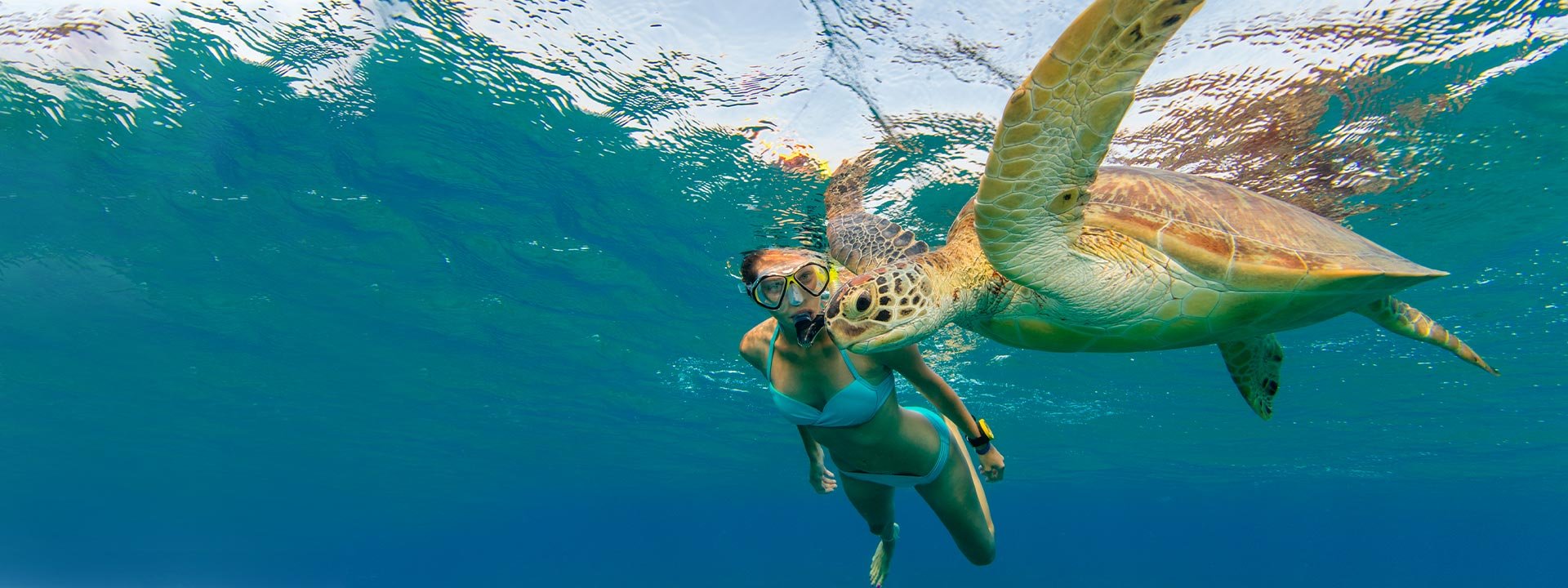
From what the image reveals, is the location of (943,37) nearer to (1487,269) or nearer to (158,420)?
(1487,269)

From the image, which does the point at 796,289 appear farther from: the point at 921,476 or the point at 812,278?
the point at 921,476

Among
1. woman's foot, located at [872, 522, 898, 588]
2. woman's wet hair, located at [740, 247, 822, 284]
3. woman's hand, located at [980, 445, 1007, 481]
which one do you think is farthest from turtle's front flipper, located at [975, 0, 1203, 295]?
woman's foot, located at [872, 522, 898, 588]

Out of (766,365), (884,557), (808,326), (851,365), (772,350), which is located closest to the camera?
(808,326)

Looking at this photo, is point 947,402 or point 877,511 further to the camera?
point 877,511

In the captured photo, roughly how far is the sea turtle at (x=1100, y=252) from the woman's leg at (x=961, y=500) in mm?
1252

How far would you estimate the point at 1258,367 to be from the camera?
4.26 m

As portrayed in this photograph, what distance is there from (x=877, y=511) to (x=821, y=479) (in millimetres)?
504

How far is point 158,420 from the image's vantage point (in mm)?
24609

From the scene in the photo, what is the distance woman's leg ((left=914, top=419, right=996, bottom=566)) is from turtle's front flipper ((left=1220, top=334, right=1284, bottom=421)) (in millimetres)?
1771

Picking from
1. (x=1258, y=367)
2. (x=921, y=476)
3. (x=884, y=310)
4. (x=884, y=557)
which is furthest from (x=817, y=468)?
(x=1258, y=367)

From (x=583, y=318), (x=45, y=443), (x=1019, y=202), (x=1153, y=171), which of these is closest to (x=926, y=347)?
(x=583, y=318)

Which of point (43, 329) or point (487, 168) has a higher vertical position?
point (487, 168)

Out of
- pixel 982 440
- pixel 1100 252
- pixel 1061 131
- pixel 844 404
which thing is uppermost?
pixel 1061 131

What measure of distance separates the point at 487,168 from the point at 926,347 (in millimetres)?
9378
